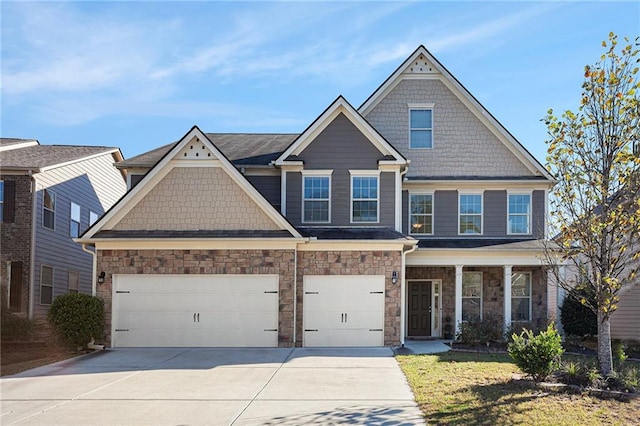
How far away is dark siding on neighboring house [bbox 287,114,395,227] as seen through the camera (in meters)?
19.3

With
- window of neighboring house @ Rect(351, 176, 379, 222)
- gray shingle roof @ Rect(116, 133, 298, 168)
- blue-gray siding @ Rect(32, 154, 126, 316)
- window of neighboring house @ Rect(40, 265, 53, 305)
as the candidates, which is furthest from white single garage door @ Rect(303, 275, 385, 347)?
window of neighboring house @ Rect(40, 265, 53, 305)

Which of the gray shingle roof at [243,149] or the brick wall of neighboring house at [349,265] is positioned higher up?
the gray shingle roof at [243,149]

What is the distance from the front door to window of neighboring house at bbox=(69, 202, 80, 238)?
12916mm

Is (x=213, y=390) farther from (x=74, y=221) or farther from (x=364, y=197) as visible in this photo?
(x=74, y=221)

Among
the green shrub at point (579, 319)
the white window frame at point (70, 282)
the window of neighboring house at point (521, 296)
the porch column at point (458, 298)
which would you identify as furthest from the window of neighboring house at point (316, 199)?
the white window frame at point (70, 282)

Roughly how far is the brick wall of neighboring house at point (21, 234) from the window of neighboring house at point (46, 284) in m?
0.94

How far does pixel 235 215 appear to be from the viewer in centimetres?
1764

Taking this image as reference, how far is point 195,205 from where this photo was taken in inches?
697

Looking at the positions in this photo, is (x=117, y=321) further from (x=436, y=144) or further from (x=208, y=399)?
(x=436, y=144)

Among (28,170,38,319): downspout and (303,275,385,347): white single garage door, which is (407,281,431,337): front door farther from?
(28,170,38,319): downspout

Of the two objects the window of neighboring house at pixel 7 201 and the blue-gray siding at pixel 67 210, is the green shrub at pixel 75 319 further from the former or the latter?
the window of neighboring house at pixel 7 201

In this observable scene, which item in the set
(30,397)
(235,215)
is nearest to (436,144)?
(235,215)

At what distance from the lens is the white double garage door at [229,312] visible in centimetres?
1744

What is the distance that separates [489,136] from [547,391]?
12.0 meters
